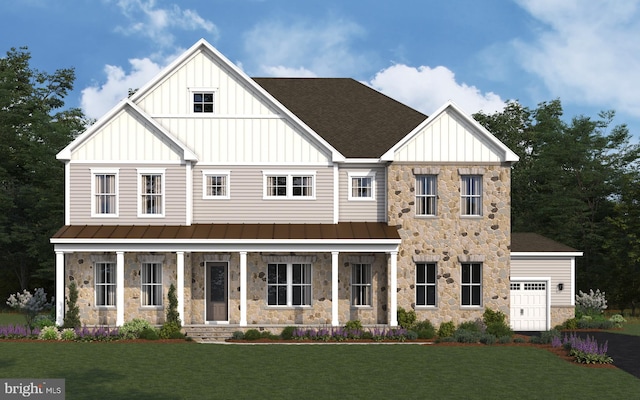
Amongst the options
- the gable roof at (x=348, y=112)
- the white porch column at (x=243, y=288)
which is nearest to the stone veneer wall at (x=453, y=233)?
the gable roof at (x=348, y=112)

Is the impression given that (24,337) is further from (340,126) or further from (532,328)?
(532,328)

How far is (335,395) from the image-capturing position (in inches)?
585

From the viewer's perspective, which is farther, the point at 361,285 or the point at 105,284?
the point at 361,285

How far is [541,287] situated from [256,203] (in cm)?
1304

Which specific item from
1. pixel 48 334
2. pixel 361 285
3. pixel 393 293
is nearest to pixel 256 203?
pixel 361 285

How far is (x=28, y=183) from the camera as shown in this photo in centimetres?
4731

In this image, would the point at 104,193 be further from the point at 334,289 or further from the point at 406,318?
the point at 406,318

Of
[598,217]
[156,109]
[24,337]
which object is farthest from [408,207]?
[598,217]

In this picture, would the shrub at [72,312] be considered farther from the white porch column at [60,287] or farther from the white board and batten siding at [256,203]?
the white board and batten siding at [256,203]

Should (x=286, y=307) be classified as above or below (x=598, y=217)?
below

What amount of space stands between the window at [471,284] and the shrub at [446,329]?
151cm

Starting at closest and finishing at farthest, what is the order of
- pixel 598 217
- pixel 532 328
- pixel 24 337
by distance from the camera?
pixel 24 337 → pixel 532 328 → pixel 598 217

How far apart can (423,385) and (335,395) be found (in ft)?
7.96

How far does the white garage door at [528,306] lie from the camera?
31.2m
